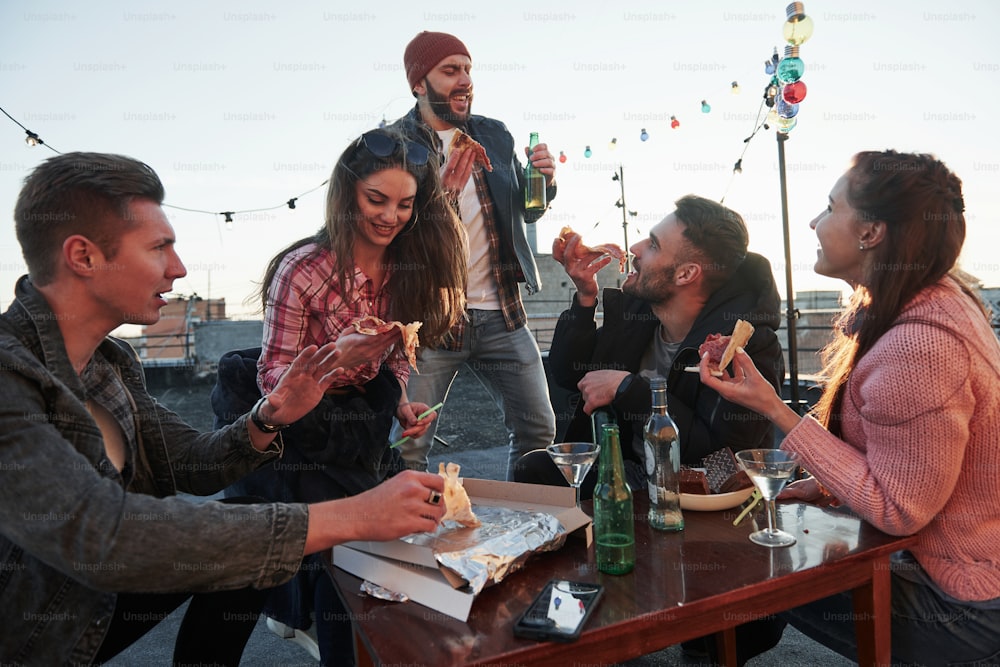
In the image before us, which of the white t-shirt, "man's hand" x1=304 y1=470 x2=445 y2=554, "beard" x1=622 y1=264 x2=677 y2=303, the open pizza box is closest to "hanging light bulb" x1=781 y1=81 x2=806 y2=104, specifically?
"beard" x1=622 y1=264 x2=677 y2=303

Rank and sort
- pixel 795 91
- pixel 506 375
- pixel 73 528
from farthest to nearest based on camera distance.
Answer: pixel 795 91
pixel 506 375
pixel 73 528

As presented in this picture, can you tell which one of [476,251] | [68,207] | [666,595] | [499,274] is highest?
[68,207]

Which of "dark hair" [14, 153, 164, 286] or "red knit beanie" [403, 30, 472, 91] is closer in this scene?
"dark hair" [14, 153, 164, 286]

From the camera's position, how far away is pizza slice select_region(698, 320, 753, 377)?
177 centimetres

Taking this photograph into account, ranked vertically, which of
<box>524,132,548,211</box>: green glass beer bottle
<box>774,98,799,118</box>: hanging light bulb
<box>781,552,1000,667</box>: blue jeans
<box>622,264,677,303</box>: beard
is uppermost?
<box>774,98,799,118</box>: hanging light bulb

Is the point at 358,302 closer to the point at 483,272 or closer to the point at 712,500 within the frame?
the point at 483,272

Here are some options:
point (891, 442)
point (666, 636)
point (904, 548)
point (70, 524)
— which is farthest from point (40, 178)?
point (904, 548)

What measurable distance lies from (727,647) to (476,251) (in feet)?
6.56

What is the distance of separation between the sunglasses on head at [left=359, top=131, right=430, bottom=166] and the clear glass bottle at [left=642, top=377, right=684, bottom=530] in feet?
4.40

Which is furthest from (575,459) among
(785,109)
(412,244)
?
(785,109)

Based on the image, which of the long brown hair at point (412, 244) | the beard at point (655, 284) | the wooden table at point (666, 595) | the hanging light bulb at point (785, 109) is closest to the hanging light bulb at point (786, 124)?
the hanging light bulb at point (785, 109)

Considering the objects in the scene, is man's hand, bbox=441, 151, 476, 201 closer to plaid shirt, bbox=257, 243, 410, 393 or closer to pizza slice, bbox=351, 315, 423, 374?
plaid shirt, bbox=257, 243, 410, 393

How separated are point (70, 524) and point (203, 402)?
9.48 m

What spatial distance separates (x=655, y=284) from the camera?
281cm
